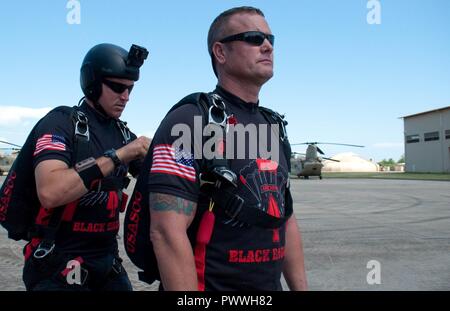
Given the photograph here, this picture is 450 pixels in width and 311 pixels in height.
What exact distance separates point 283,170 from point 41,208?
1.41 metres

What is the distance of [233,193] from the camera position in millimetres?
1903

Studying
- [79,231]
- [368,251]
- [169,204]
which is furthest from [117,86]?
[368,251]

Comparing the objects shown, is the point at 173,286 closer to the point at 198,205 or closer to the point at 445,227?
the point at 198,205

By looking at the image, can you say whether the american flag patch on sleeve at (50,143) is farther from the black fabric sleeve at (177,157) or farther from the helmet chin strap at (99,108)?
the black fabric sleeve at (177,157)

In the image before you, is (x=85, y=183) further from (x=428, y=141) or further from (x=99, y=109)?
(x=428, y=141)

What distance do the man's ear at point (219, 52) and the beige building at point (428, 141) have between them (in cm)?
6211

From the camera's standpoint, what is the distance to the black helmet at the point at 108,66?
9.55ft

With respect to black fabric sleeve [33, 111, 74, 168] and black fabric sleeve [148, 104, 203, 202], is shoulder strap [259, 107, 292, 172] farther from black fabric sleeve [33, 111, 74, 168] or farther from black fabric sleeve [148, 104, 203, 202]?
black fabric sleeve [33, 111, 74, 168]

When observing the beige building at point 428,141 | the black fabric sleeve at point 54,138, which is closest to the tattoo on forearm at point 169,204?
the black fabric sleeve at point 54,138

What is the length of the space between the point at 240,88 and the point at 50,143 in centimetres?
113

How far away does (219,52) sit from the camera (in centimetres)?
222

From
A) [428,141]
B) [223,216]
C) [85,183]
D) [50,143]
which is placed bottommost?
[223,216]

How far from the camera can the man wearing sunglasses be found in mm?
1767
